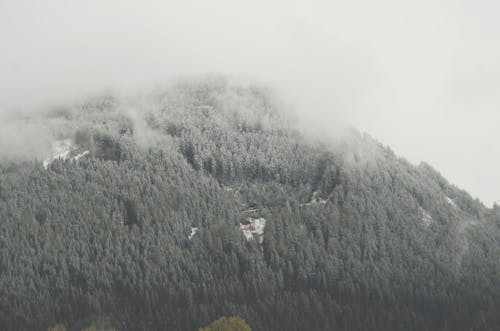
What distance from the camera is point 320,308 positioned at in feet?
645

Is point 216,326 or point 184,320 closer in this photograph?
point 216,326

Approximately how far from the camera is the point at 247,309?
19875 cm

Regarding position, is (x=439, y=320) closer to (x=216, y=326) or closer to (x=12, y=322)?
(x=216, y=326)

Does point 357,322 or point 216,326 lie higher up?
point 216,326

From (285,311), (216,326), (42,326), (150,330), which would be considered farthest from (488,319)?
(42,326)

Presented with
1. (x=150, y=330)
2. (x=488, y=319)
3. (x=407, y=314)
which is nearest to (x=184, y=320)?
(x=150, y=330)

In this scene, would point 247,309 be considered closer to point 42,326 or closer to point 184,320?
point 184,320

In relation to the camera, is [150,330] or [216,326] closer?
[216,326]

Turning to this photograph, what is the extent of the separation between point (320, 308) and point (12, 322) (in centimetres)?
9706

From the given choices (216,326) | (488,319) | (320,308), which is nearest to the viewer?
(216,326)

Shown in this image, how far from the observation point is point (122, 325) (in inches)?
7864

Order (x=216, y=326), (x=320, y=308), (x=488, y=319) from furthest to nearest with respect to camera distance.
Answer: (x=320, y=308), (x=488, y=319), (x=216, y=326)

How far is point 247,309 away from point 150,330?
31.0 meters

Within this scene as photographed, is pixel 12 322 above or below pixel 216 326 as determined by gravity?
below
